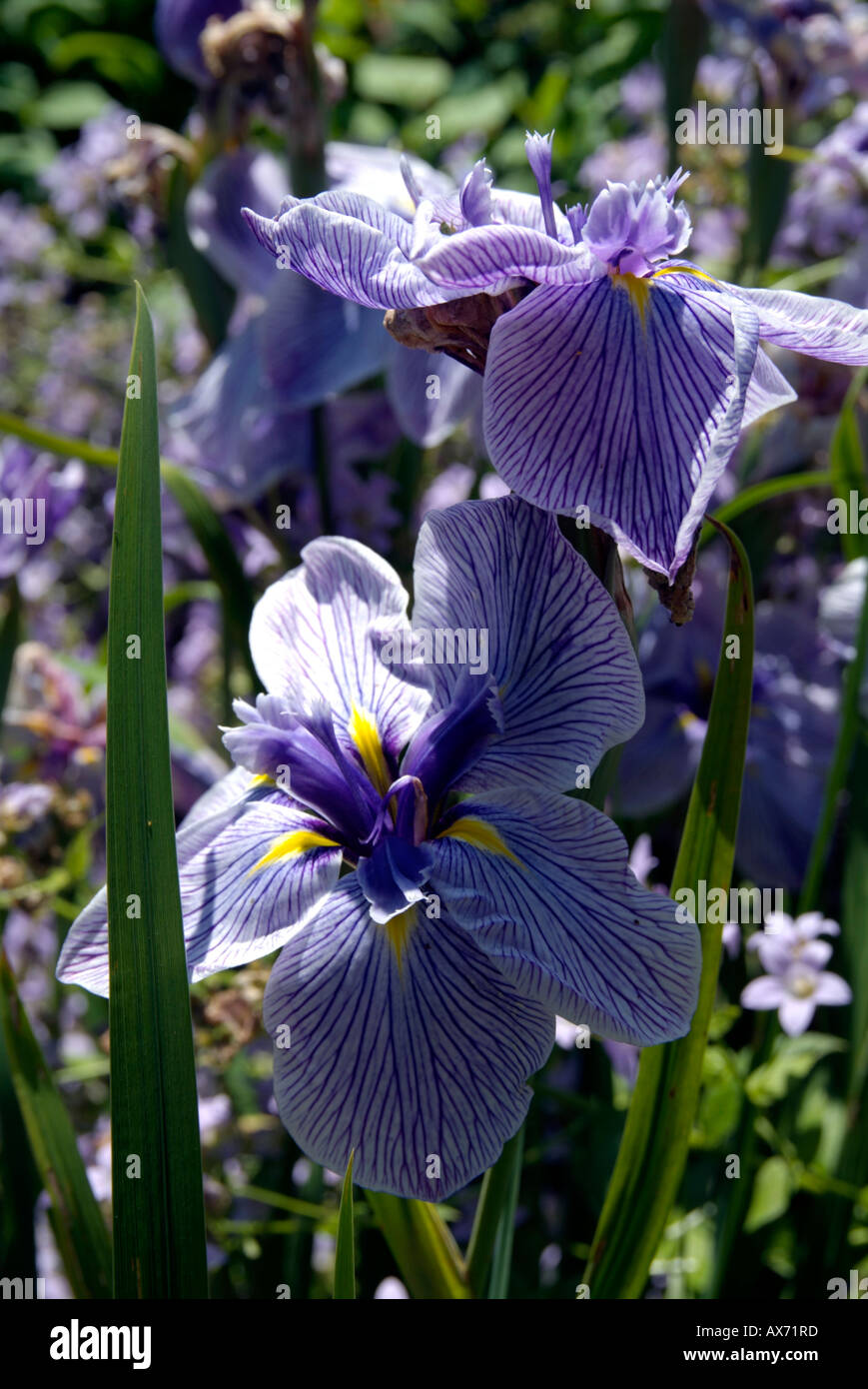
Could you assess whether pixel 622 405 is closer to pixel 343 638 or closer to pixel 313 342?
pixel 343 638

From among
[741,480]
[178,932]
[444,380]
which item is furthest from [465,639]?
[741,480]

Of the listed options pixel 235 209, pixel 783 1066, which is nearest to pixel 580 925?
pixel 783 1066

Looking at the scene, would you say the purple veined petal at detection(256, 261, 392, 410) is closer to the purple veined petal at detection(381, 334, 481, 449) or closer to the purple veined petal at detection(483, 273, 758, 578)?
the purple veined petal at detection(381, 334, 481, 449)

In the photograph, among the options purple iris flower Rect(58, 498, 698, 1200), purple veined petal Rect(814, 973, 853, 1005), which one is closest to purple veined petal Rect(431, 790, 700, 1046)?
purple iris flower Rect(58, 498, 698, 1200)

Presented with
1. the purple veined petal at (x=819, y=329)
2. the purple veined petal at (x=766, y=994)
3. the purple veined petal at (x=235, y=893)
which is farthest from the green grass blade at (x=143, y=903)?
the purple veined petal at (x=766, y=994)

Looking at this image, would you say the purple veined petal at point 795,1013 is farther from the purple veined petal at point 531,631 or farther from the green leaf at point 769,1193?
the purple veined petal at point 531,631

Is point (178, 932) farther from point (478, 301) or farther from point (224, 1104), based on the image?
point (224, 1104)

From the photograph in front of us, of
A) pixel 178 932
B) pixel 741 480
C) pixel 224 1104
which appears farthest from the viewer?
pixel 741 480
